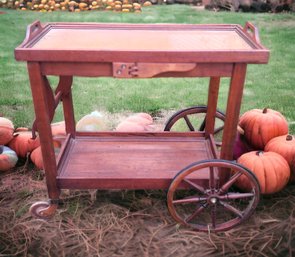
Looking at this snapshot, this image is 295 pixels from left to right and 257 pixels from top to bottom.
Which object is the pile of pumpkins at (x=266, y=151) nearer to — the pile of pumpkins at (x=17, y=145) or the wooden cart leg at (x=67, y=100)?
the wooden cart leg at (x=67, y=100)

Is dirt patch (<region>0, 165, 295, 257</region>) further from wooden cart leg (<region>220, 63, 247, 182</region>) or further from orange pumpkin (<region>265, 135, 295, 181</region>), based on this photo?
wooden cart leg (<region>220, 63, 247, 182</region>)

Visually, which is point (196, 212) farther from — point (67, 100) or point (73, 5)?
point (73, 5)

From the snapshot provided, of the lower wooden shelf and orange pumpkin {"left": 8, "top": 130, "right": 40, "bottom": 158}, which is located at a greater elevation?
the lower wooden shelf

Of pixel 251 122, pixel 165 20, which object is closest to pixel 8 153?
pixel 251 122

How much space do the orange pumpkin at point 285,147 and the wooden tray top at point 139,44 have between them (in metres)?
0.66

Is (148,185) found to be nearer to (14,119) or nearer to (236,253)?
(236,253)

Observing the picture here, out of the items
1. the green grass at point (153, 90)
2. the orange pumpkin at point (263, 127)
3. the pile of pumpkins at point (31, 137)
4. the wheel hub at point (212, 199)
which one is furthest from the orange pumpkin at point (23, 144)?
the orange pumpkin at point (263, 127)

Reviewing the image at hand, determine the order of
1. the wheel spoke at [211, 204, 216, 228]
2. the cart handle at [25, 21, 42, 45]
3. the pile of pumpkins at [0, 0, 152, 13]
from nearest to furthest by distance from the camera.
Result: the cart handle at [25, 21, 42, 45], the wheel spoke at [211, 204, 216, 228], the pile of pumpkins at [0, 0, 152, 13]

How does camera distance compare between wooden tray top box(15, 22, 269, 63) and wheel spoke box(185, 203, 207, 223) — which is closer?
wooden tray top box(15, 22, 269, 63)

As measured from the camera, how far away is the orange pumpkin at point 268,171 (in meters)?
2.15

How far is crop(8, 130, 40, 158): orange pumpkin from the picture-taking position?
8.41ft

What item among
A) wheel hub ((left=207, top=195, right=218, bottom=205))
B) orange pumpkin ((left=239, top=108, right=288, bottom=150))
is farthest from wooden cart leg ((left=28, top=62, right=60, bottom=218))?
orange pumpkin ((left=239, top=108, right=288, bottom=150))

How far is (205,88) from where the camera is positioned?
3.88 metres

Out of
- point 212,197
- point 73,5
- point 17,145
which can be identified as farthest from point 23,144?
point 73,5
